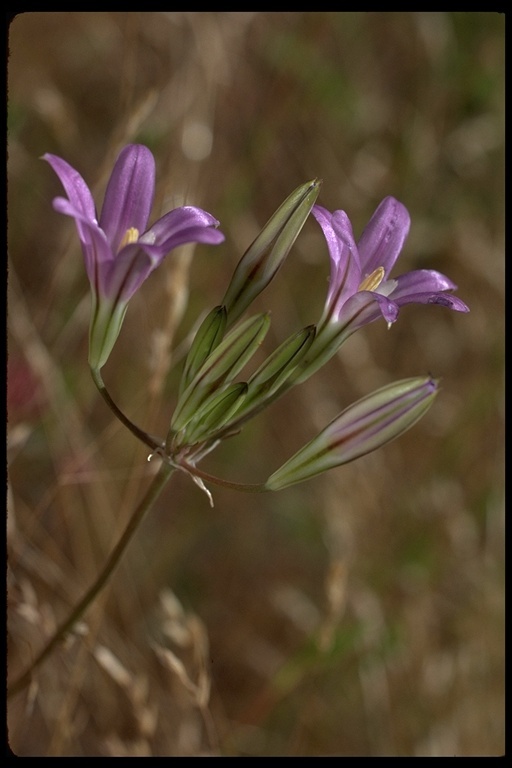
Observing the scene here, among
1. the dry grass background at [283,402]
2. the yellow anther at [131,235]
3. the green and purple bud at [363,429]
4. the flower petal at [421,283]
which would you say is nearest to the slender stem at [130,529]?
the green and purple bud at [363,429]

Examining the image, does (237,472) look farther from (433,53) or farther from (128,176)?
(128,176)

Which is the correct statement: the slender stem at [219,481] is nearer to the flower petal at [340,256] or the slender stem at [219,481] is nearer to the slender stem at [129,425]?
the slender stem at [129,425]

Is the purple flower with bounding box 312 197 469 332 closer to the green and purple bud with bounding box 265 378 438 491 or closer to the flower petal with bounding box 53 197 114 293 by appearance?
the green and purple bud with bounding box 265 378 438 491

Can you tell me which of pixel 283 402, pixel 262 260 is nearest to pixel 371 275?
pixel 262 260

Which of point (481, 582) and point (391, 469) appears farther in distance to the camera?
point (391, 469)

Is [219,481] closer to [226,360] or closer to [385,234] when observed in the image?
[226,360]

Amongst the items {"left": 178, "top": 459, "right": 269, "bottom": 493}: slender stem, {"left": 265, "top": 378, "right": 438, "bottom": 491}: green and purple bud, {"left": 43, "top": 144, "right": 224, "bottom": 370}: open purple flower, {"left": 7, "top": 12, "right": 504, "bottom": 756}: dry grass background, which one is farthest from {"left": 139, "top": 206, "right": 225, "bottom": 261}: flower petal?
{"left": 7, "top": 12, "right": 504, "bottom": 756}: dry grass background

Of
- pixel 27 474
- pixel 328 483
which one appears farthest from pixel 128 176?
pixel 328 483
